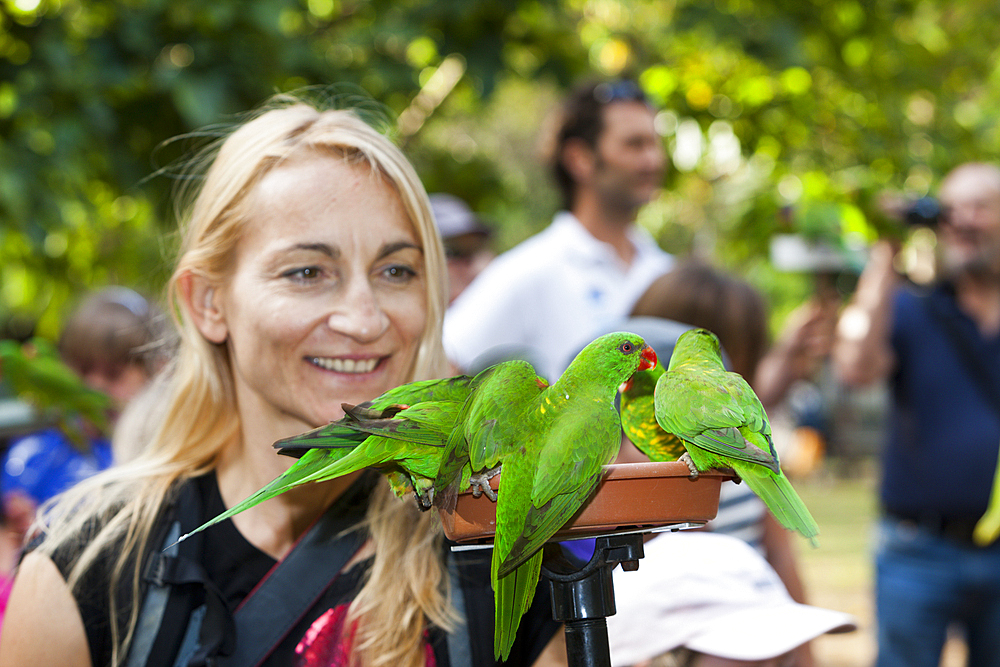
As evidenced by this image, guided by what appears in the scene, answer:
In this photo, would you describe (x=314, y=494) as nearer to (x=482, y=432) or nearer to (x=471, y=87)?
(x=482, y=432)

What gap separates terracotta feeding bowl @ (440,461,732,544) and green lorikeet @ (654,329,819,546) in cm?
4

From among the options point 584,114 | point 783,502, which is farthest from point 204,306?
point 584,114

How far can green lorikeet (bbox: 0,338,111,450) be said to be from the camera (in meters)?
3.13

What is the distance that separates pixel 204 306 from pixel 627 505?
105 cm

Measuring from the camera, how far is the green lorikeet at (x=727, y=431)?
40.8 inches

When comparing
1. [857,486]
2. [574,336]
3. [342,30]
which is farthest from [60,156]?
[857,486]

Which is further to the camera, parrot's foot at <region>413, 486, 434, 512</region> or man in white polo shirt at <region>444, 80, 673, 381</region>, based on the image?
man in white polo shirt at <region>444, 80, 673, 381</region>

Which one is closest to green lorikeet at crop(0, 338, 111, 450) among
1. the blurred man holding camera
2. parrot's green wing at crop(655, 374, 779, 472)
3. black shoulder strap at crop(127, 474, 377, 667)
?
black shoulder strap at crop(127, 474, 377, 667)

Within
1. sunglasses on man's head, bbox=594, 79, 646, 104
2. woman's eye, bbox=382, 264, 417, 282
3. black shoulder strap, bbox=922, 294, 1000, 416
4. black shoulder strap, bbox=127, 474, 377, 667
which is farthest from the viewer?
sunglasses on man's head, bbox=594, 79, 646, 104

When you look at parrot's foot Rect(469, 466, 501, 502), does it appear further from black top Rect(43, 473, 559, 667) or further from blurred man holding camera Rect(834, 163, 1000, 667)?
blurred man holding camera Rect(834, 163, 1000, 667)

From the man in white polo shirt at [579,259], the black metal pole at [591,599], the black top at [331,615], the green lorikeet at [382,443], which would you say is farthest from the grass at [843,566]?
the green lorikeet at [382,443]

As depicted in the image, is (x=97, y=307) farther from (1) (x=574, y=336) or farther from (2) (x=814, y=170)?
(2) (x=814, y=170)

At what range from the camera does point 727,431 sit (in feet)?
3.45

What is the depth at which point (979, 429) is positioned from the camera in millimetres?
3721
